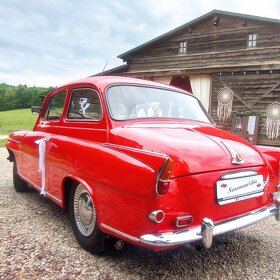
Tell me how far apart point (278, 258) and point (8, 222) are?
3.13 m

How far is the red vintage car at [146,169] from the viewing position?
2.40 metres

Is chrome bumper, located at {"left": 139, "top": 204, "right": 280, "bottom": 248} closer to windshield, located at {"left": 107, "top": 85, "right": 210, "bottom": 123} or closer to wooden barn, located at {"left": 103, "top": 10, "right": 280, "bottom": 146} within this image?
windshield, located at {"left": 107, "top": 85, "right": 210, "bottom": 123}

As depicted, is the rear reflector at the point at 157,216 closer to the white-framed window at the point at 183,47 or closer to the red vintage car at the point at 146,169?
the red vintage car at the point at 146,169

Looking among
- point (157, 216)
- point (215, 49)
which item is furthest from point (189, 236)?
point (215, 49)

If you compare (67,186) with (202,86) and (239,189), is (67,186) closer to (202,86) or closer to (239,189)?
(239,189)

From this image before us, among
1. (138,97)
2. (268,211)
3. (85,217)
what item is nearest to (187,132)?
(138,97)

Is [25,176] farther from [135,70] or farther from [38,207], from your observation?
[135,70]

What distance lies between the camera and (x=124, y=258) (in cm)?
310

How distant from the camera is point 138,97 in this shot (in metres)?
3.50

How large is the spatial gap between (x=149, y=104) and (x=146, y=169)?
4.26ft

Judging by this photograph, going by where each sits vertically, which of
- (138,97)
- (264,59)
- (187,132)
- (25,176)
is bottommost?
(25,176)

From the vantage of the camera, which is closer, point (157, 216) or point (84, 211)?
point (157, 216)

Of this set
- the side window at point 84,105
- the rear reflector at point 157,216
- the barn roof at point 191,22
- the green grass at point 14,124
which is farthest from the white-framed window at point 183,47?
the rear reflector at point 157,216

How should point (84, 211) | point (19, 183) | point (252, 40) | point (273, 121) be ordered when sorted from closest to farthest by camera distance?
point (84, 211), point (19, 183), point (273, 121), point (252, 40)
